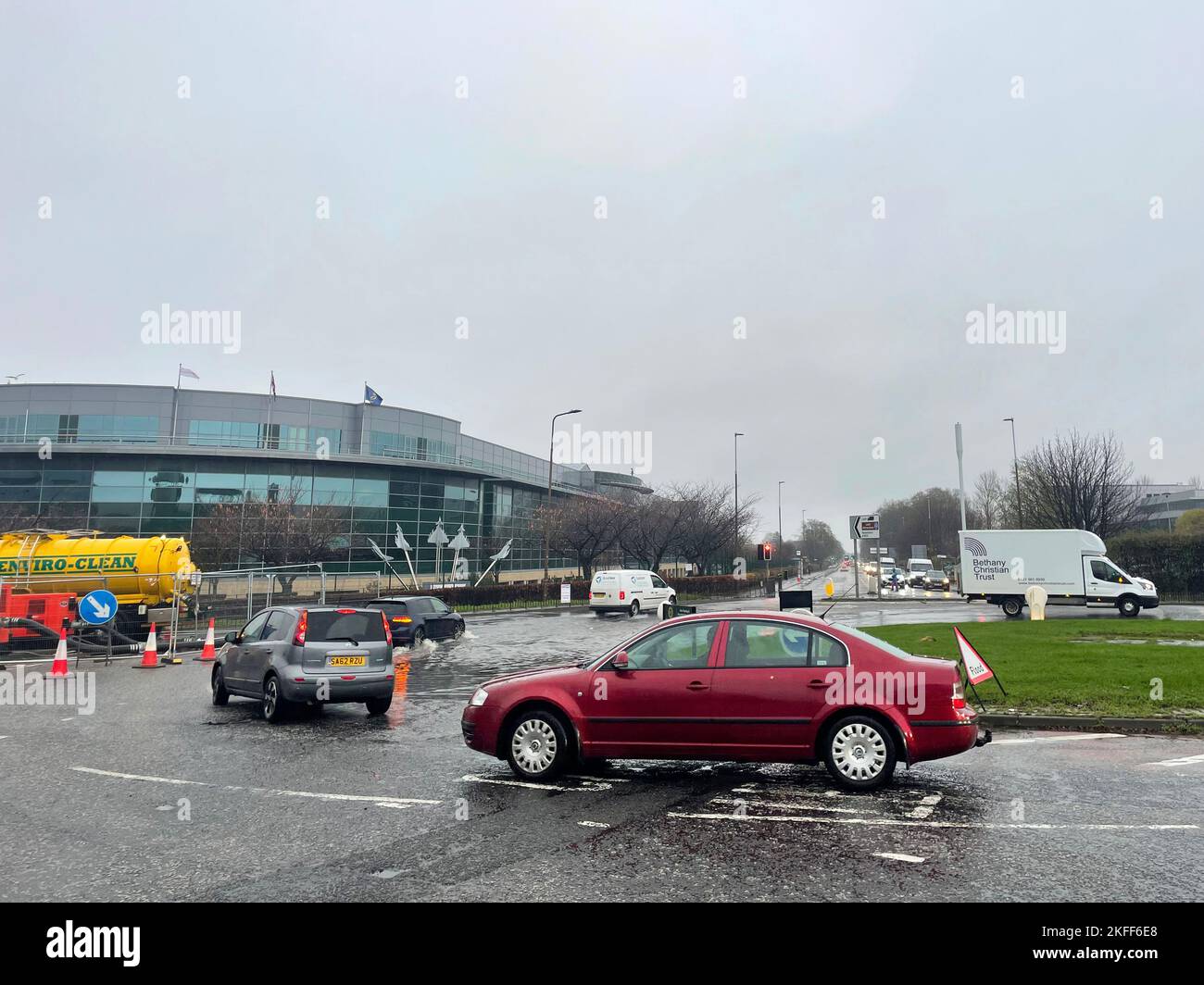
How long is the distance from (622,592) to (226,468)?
33631 mm

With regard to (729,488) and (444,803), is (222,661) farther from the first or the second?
(729,488)

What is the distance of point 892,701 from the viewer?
659cm

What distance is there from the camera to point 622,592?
3138cm

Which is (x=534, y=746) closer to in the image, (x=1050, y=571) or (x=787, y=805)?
(x=787, y=805)

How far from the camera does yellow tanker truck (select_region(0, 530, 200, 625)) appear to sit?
21.3 metres

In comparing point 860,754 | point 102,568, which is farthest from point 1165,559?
point 102,568

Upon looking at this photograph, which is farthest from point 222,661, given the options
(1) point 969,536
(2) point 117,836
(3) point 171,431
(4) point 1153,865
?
(3) point 171,431

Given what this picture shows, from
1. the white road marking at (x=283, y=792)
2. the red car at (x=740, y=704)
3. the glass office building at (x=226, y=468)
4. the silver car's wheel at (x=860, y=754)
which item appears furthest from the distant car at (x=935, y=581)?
the white road marking at (x=283, y=792)

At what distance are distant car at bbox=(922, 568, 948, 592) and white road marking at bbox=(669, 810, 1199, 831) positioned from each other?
175 ft

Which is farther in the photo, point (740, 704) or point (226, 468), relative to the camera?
point (226, 468)

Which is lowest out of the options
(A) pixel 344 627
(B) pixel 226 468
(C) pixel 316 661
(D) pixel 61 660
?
(D) pixel 61 660

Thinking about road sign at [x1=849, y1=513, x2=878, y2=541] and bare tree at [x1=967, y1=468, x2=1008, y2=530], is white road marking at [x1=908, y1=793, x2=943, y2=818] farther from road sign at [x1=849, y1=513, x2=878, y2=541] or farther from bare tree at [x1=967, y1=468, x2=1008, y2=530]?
bare tree at [x1=967, y1=468, x2=1008, y2=530]

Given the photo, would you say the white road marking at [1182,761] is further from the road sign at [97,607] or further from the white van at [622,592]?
the white van at [622,592]

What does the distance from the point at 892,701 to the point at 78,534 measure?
24865mm
